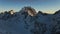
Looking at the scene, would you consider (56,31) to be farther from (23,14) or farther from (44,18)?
(23,14)

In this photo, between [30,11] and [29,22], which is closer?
[29,22]

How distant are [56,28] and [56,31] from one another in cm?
22

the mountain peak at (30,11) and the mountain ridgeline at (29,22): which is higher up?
the mountain peak at (30,11)

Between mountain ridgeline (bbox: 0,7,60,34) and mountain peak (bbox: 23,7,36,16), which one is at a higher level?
mountain peak (bbox: 23,7,36,16)

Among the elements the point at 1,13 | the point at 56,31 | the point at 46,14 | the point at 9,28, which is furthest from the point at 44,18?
the point at 1,13

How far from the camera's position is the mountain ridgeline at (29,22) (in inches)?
638

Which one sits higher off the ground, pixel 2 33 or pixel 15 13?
pixel 15 13

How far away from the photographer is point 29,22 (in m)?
16.6

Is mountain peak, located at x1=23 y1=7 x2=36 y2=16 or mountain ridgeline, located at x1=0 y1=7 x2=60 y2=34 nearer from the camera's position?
mountain ridgeline, located at x1=0 y1=7 x2=60 y2=34

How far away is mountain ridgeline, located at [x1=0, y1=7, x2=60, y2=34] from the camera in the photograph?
1620 centimetres

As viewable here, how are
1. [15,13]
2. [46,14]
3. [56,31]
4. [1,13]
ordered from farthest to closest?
[1,13]
[15,13]
[46,14]
[56,31]

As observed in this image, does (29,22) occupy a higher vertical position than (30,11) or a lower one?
lower

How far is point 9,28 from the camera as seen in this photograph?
58.3 feet

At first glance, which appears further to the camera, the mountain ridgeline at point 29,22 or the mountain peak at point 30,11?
the mountain peak at point 30,11
